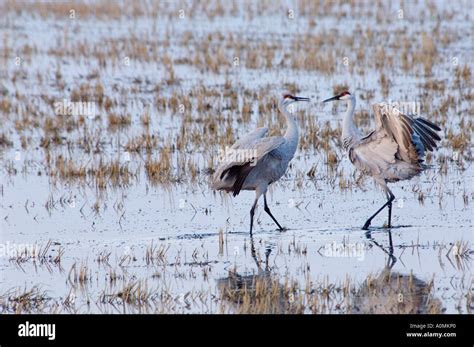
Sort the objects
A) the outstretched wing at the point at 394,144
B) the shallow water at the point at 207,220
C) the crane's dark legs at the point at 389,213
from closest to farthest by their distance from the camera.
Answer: the shallow water at the point at 207,220 → the outstretched wing at the point at 394,144 → the crane's dark legs at the point at 389,213

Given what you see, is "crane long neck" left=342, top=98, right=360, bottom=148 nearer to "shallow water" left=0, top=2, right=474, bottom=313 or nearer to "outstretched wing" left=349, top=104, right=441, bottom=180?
"outstretched wing" left=349, top=104, right=441, bottom=180

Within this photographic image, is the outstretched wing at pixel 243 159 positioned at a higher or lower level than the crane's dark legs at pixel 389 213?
higher

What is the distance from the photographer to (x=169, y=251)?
25.4ft

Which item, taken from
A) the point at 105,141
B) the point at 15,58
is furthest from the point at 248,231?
the point at 15,58

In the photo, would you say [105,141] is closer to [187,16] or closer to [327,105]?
[327,105]

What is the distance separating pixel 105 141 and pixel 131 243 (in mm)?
4290

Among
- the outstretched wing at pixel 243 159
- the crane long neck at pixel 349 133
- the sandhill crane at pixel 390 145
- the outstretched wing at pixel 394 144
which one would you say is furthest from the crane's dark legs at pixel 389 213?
the outstretched wing at pixel 243 159

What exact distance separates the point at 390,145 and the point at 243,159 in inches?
50.9

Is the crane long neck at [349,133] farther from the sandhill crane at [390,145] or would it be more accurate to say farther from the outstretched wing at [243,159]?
the outstretched wing at [243,159]

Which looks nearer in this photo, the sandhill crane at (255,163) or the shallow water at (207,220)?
the shallow water at (207,220)

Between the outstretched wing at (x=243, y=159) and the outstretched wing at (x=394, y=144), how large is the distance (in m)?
0.81

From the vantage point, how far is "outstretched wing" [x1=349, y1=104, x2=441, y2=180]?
830cm

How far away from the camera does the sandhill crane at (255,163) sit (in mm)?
8383

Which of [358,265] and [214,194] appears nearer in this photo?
[358,265]
